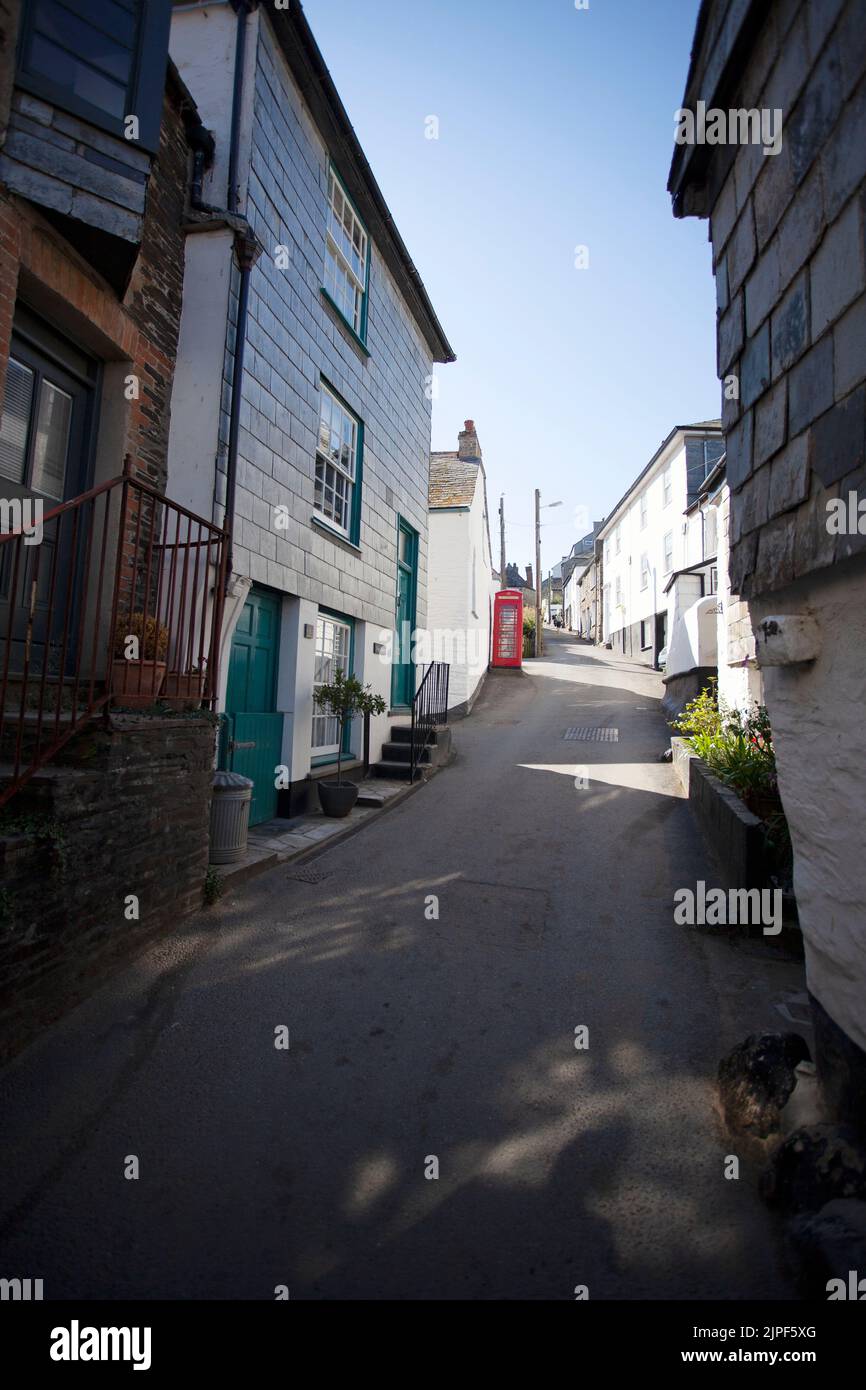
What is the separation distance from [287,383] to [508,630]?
16.5 meters

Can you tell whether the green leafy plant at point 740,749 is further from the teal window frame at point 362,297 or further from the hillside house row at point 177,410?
the teal window frame at point 362,297

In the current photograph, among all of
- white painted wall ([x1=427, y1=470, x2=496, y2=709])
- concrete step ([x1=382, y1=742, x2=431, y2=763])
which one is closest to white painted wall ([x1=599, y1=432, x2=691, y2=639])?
white painted wall ([x1=427, y1=470, x2=496, y2=709])

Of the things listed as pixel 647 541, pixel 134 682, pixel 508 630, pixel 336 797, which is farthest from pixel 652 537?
pixel 134 682

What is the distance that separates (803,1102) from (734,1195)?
1.58 feet

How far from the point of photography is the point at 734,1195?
242cm

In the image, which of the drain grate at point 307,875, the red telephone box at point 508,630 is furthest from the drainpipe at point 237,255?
the red telephone box at point 508,630

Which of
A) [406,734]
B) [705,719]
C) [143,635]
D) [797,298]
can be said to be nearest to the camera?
[797,298]

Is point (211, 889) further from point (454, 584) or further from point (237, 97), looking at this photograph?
point (454, 584)

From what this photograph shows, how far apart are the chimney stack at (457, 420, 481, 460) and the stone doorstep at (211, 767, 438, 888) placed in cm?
1431

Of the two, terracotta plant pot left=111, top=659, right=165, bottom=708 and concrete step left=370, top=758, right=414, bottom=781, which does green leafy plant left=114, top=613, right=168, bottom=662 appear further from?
concrete step left=370, top=758, right=414, bottom=781

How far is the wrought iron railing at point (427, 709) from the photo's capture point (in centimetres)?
980

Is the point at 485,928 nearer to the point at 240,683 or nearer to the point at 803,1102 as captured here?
the point at 803,1102

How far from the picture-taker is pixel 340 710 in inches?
315

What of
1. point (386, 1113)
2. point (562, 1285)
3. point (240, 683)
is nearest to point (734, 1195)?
point (562, 1285)
